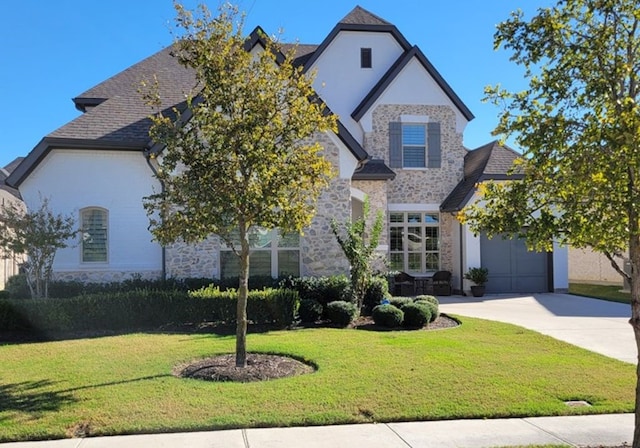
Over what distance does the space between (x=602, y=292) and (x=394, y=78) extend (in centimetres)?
1241

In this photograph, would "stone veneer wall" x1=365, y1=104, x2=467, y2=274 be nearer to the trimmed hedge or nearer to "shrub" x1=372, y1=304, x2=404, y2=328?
"shrub" x1=372, y1=304, x2=404, y2=328

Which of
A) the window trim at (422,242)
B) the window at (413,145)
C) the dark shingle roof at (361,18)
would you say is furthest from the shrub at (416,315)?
the dark shingle roof at (361,18)

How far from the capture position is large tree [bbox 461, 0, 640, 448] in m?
4.73

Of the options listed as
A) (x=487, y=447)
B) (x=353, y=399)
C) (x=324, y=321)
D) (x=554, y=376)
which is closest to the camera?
(x=487, y=447)

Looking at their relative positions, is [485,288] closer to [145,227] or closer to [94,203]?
[145,227]

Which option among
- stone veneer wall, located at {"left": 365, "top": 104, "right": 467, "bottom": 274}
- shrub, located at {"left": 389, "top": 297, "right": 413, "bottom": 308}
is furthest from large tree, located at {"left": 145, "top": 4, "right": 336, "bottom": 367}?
stone veneer wall, located at {"left": 365, "top": 104, "right": 467, "bottom": 274}

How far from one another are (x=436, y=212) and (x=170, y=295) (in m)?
12.1

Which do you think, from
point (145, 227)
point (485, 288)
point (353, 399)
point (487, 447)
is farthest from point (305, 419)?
point (485, 288)

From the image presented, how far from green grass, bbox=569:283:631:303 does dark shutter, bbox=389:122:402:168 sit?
870cm

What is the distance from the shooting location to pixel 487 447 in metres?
5.48

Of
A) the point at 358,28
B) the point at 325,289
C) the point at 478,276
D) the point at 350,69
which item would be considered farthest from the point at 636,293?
the point at 358,28

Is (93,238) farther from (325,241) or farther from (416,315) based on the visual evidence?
(416,315)

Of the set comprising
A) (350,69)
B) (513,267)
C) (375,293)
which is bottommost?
(375,293)

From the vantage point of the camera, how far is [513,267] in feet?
68.4
